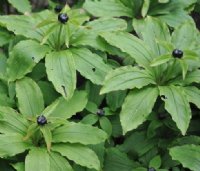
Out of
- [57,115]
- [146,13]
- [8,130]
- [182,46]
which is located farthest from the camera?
[146,13]

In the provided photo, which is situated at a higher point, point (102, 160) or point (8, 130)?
point (8, 130)

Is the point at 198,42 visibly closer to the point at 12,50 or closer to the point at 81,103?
the point at 81,103

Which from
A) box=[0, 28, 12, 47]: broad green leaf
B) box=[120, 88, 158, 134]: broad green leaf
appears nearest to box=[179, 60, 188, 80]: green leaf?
box=[120, 88, 158, 134]: broad green leaf

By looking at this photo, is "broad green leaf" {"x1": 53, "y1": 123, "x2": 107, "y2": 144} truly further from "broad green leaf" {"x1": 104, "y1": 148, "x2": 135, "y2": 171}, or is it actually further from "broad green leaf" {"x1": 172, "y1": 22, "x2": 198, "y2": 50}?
"broad green leaf" {"x1": 172, "y1": 22, "x2": 198, "y2": 50}

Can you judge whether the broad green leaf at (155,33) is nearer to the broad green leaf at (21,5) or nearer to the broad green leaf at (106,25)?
the broad green leaf at (106,25)

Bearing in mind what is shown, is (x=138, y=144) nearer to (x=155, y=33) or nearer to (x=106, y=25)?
(x=155, y=33)

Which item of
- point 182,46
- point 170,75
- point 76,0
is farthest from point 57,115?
point 76,0

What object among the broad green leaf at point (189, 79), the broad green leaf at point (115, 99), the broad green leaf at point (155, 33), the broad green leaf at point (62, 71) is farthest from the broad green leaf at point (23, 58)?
the broad green leaf at point (189, 79)
